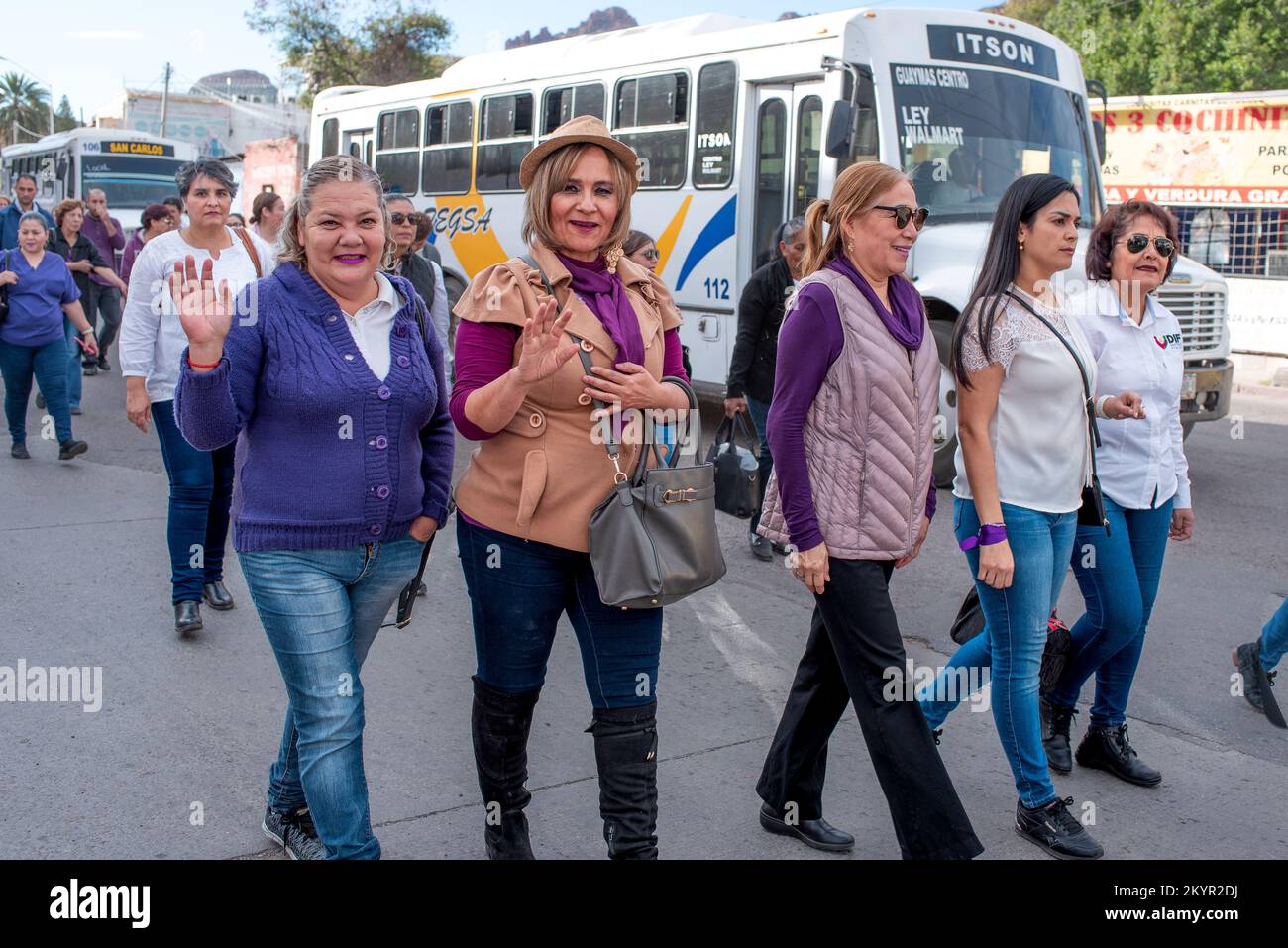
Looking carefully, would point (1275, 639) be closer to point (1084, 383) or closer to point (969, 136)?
point (1084, 383)

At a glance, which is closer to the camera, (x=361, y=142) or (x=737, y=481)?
(x=737, y=481)

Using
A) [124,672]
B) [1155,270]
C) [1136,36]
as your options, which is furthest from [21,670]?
[1136,36]


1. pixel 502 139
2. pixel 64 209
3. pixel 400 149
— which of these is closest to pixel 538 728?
pixel 502 139

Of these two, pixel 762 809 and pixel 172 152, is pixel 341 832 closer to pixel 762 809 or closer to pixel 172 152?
pixel 762 809

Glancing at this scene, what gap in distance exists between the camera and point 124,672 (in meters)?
5.12

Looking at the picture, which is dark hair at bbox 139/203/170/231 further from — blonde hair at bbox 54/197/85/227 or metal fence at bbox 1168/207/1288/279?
metal fence at bbox 1168/207/1288/279

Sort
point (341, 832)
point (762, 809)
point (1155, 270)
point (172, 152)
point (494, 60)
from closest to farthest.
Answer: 1. point (341, 832)
2. point (762, 809)
3. point (1155, 270)
4. point (494, 60)
5. point (172, 152)

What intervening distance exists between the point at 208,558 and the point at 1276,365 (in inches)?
560

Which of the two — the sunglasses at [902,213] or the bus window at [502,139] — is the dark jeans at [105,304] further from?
the sunglasses at [902,213]

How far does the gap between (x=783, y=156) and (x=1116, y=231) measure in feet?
20.9

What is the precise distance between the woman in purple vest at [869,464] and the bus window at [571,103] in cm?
909

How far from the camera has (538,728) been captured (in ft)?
15.5

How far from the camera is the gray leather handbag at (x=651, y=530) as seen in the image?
3.05 meters

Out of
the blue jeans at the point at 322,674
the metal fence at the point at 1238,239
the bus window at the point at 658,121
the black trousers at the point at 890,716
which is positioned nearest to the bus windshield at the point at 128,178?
the bus window at the point at 658,121
